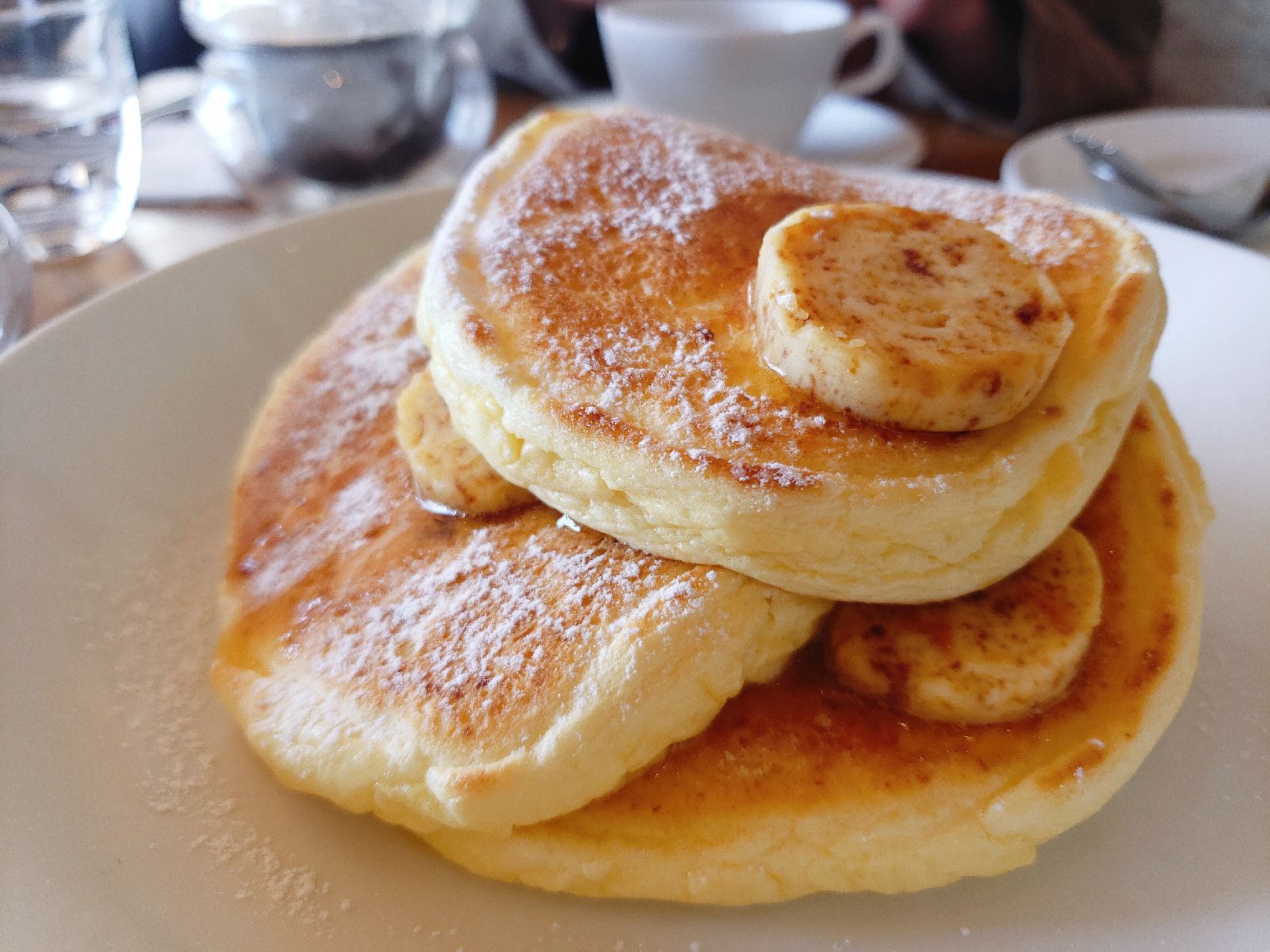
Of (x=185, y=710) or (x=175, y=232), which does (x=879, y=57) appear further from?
(x=185, y=710)

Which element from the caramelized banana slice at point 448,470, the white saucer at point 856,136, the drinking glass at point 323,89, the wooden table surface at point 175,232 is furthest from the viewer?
the white saucer at point 856,136

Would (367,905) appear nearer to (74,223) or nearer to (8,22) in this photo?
(74,223)

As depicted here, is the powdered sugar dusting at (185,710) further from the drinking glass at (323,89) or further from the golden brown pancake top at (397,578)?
the drinking glass at (323,89)

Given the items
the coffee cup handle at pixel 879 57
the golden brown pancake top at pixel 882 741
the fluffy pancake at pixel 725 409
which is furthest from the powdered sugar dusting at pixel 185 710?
the coffee cup handle at pixel 879 57

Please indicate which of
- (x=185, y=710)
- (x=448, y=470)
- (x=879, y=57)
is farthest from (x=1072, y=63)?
(x=185, y=710)

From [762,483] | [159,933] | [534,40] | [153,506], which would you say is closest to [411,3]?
[534,40]
